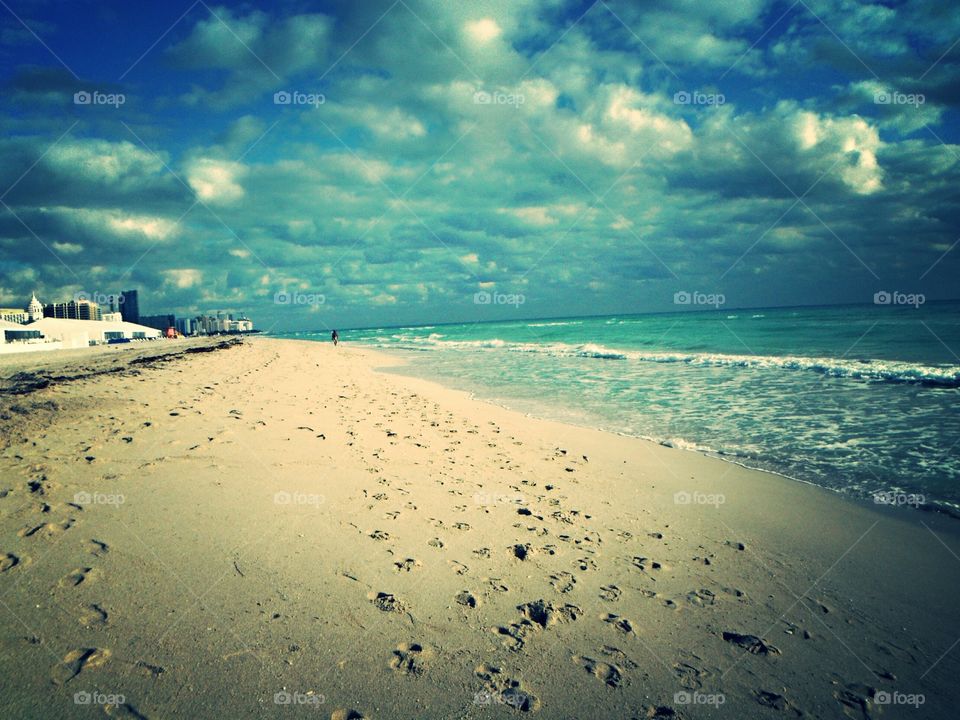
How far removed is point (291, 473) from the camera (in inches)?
230

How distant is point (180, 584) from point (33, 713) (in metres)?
1.12

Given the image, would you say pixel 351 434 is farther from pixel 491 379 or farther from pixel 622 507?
pixel 491 379

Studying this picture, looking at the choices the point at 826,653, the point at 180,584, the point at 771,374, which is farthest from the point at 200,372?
the point at 771,374

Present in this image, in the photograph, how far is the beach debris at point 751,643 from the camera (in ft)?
10.3
